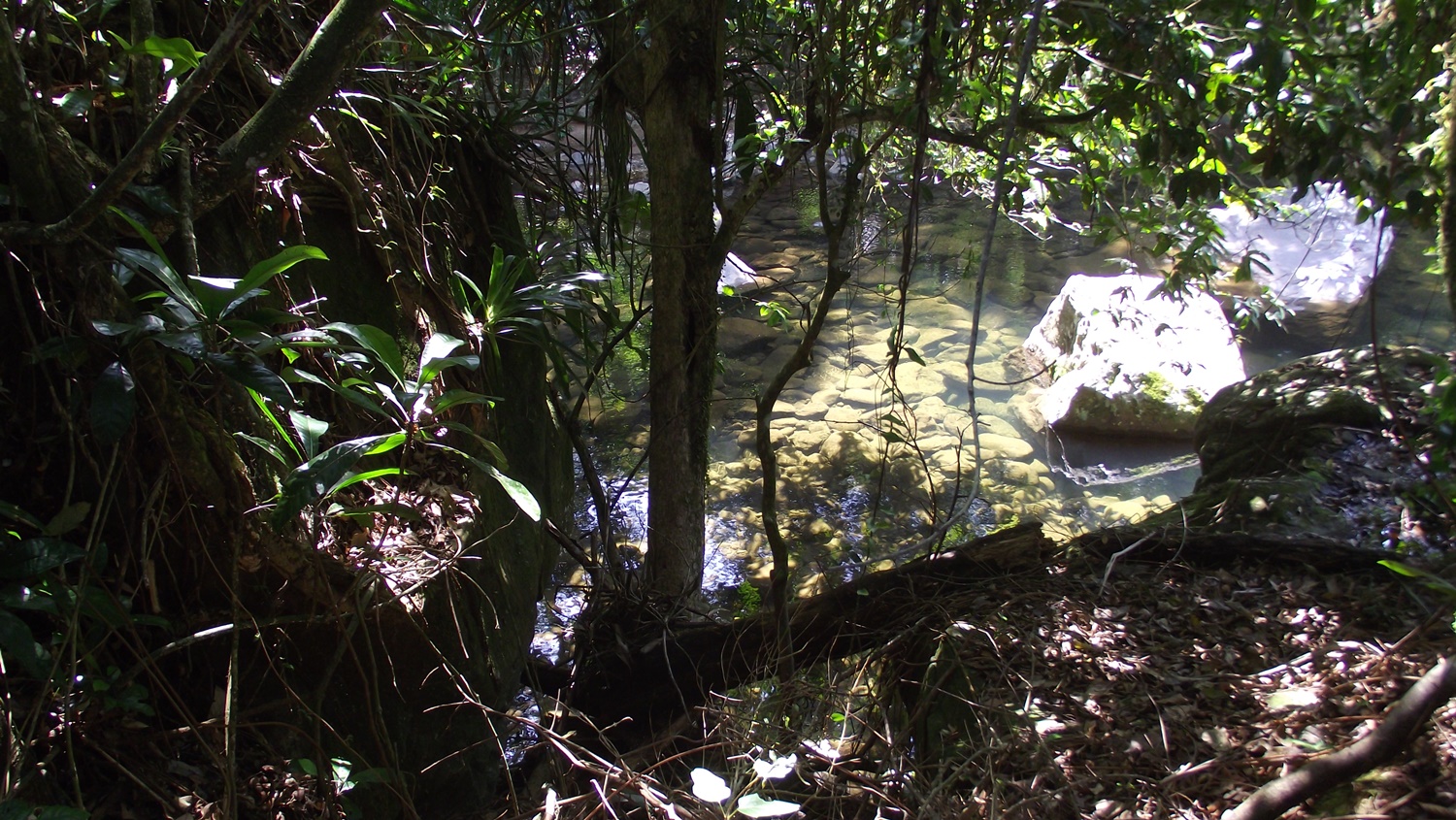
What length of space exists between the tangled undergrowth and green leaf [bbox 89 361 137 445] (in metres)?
0.85

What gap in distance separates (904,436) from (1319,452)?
134cm

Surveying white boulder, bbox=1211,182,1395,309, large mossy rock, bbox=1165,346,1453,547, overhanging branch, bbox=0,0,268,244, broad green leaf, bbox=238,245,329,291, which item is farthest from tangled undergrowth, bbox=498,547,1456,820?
white boulder, bbox=1211,182,1395,309

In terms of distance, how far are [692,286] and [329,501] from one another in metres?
1.33

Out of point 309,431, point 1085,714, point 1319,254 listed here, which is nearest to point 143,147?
point 309,431

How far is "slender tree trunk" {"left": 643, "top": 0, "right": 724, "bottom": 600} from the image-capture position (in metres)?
2.35

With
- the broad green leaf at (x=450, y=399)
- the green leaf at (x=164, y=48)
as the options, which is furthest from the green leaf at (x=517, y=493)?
the green leaf at (x=164, y=48)

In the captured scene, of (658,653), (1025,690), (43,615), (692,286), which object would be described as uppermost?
(692,286)

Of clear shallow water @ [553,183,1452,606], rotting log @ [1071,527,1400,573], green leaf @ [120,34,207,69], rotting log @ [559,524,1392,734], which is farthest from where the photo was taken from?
clear shallow water @ [553,183,1452,606]

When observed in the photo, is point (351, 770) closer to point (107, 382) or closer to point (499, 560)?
point (499, 560)

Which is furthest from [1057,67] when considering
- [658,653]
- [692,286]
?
[658,653]

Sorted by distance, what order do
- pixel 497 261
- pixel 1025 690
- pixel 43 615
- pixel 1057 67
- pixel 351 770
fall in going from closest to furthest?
pixel 43 615, pixel 351 770, pixel 1025 690, pixel 497 261, pixel 1057 67

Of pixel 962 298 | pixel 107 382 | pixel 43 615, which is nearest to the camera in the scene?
pixel 107 382

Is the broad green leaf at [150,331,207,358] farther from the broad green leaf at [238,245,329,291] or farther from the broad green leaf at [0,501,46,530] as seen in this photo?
the broad green leaf at [0,501,46,530]

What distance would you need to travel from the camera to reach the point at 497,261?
2086 millimetres
